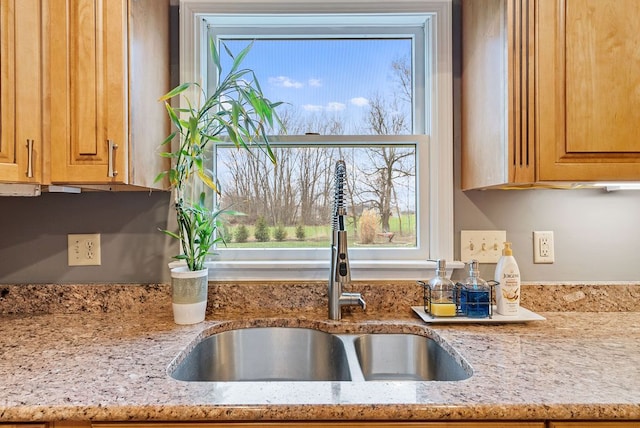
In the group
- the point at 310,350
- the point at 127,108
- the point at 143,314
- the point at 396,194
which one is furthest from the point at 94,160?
the point at 396,194

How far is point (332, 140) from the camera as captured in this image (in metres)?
1.47

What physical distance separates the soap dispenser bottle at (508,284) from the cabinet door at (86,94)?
1.17m

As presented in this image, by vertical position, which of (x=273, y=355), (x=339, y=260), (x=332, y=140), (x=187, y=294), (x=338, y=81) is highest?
(x=338, y=81)

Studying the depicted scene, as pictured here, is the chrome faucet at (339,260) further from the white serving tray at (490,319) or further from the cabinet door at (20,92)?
the cabinet door at (20,92)

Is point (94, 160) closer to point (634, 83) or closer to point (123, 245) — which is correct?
point (123, 245)

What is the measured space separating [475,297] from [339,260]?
1.46 feet

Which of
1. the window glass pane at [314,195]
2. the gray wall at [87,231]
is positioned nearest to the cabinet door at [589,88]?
the window glass pane at [314,195]

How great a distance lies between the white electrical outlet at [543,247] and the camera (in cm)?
138

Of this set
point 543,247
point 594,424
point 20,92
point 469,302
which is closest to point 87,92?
point 20,92

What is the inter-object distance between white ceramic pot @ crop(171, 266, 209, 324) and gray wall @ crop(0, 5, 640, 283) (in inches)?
8.8

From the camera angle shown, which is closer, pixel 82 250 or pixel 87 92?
pixel 87 92

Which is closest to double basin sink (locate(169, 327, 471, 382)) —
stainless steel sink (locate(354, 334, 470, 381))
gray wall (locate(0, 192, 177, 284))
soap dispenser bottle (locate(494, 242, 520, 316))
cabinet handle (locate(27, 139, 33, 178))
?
stainless steel sink (locate(354, 334, 470, 381))

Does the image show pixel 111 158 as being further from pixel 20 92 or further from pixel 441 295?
pixel 441 295

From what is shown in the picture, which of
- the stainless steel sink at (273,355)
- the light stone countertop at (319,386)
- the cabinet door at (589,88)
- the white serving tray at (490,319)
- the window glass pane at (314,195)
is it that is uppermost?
the cabinet door at (589,88)
